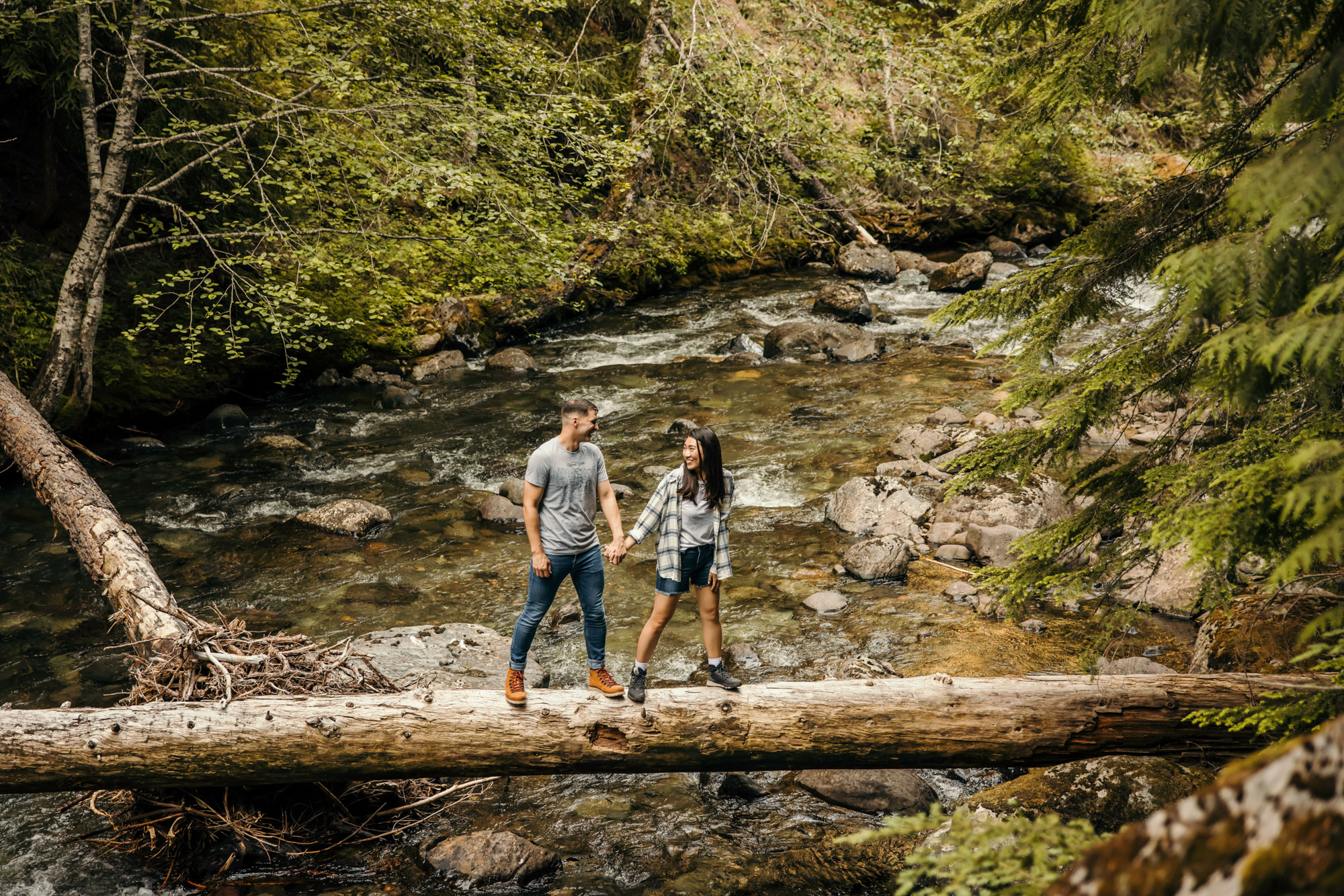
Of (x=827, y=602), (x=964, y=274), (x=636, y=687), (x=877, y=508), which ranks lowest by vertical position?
(x=827, y=602)

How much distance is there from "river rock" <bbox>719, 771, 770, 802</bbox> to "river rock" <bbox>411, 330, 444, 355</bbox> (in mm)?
13691

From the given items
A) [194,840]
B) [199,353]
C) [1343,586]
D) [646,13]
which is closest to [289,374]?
[199,353]

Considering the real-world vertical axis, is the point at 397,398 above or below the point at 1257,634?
above

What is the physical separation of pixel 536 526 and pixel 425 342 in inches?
520

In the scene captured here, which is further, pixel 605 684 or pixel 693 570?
pixel 693 570

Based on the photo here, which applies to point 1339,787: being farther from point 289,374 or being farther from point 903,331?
point 903,331

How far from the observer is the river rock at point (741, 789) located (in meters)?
6.22

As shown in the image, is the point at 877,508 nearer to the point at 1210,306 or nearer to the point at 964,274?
the point at 1210,306

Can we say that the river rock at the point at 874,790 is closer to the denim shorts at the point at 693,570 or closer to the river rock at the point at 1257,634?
the denim shorts at the point at 693,570

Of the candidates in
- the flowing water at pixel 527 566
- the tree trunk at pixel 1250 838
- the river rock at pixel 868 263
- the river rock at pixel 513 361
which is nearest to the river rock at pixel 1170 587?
the flowing water at pixel 527 566

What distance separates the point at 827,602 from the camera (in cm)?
898

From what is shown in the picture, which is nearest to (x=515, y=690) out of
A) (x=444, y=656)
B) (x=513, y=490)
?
(x=444, y=656)

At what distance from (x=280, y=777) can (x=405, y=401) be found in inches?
441

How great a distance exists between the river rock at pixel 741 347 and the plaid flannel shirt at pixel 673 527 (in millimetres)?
12192
